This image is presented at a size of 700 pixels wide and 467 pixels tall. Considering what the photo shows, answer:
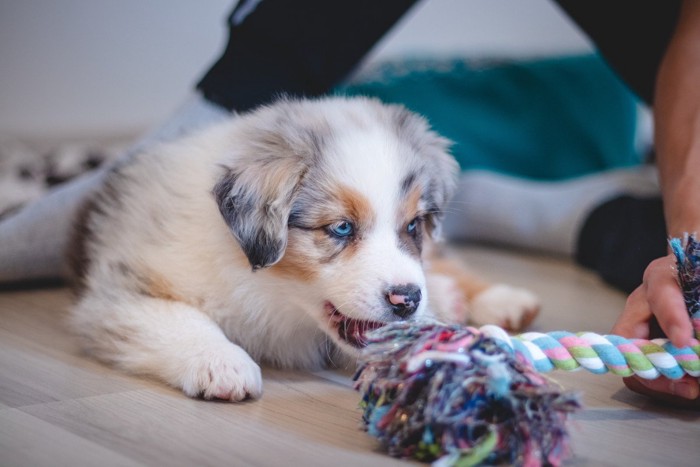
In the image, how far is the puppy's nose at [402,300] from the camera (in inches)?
59.6

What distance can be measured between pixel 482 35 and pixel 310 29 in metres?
2.69

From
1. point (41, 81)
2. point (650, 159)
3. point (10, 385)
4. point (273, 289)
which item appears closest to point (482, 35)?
point (650, 159)

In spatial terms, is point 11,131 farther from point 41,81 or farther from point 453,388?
point 453,388

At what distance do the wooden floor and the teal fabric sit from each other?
7.11 ft

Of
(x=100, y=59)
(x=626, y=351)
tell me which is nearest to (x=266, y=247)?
(x=626, y=351)

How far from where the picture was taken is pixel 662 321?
1418 millimetres

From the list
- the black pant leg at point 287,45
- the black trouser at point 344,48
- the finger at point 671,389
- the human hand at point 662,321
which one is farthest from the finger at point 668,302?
the black pant leg at point 287,45

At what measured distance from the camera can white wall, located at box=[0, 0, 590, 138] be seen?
3680 millimetres

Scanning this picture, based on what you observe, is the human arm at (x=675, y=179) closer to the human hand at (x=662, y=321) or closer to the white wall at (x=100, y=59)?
the human hand at (x=662, y=321)

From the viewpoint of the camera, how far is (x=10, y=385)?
1500 millimetres

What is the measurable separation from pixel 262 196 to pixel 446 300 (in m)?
0.62

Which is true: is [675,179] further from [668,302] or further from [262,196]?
[262,196]

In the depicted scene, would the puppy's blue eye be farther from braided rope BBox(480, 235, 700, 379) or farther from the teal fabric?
the teal fabric

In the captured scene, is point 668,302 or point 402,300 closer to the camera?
point 668,302
